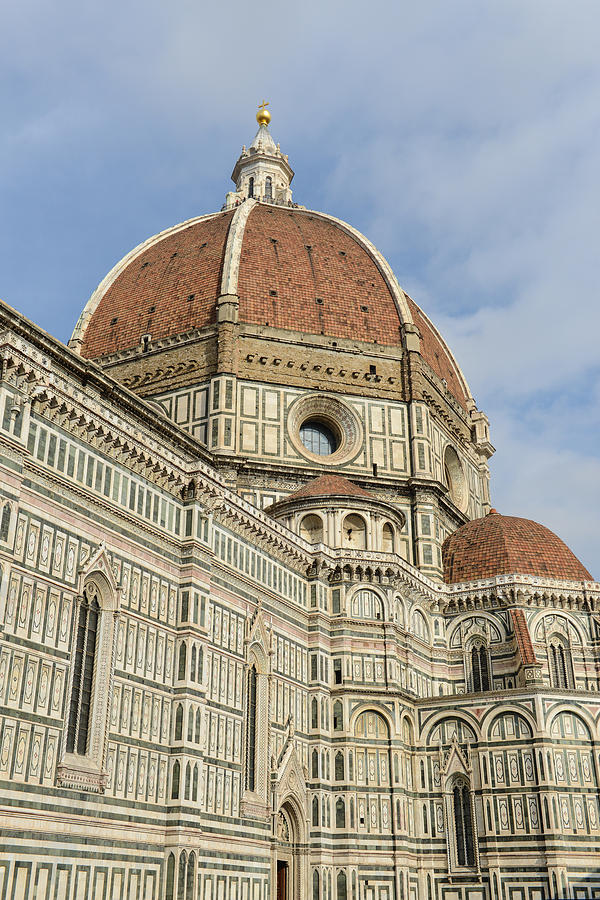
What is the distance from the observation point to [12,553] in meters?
24.5

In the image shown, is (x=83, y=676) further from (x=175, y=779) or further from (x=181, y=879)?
(x=181, y=879)

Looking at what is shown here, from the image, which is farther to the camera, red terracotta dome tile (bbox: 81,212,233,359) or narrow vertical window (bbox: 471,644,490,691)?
red terracotta dome tile (bbox: 81,212,233,359)

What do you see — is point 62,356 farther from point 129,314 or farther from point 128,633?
point 129,314

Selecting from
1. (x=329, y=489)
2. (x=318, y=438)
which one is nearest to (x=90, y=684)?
(x=329, y=489)

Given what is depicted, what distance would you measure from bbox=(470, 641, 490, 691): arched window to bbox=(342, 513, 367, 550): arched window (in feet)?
24.2

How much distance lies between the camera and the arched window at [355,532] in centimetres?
4219

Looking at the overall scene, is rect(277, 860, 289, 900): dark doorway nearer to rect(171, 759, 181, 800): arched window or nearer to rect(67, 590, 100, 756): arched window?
rect(171, 759, 181, 800): arched window

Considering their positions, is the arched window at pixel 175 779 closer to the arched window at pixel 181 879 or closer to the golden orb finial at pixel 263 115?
the arched window at pixel 181 879

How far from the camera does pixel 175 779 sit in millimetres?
28812

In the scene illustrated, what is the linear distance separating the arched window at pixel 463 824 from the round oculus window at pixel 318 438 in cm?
1742

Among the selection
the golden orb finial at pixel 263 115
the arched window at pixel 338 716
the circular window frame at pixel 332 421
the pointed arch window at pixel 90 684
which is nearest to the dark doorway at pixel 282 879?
the arched window at pixel 338 716

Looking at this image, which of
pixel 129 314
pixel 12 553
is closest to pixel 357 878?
pixel 12 553

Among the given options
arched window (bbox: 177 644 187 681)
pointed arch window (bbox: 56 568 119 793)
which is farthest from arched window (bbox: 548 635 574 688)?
pointed arch window (bbox: 56 568 119 793)

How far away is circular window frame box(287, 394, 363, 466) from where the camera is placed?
47625mm
